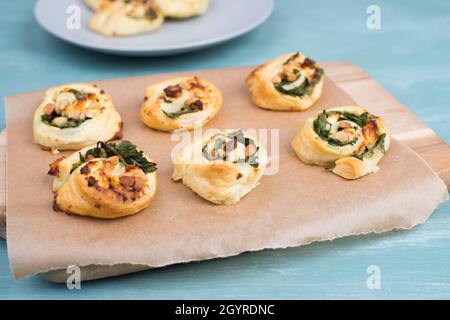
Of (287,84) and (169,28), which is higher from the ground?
(287,84)

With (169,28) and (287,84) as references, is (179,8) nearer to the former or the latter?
(169,28)


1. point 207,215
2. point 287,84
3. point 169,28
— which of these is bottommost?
point 169,28

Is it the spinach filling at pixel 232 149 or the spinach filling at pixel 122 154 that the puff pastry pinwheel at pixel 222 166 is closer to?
the spinach filling at pixel 232 149

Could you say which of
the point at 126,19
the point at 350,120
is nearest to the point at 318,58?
the point at 126,19

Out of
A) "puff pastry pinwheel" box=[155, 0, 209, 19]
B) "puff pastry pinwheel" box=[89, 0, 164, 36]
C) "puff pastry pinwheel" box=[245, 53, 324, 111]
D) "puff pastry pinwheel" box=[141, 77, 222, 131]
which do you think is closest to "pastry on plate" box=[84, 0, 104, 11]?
"puff pastry pinwheel" box=[89, 0, 164, 36]
